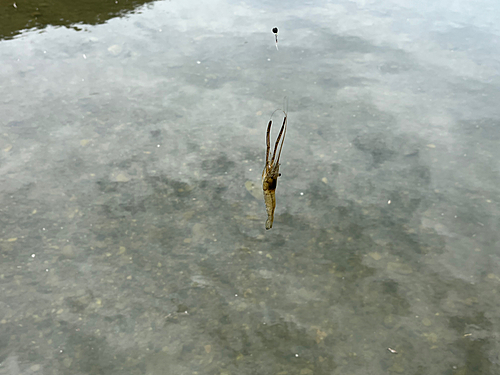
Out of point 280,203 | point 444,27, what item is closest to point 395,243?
point 280,203

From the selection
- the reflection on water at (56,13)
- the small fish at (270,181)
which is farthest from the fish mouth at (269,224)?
the reflection on water at (56,13)

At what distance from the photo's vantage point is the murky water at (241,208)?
264 centimetres

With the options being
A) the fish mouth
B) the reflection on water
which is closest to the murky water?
the fish mouth

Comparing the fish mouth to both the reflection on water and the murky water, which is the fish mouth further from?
the reflection on water

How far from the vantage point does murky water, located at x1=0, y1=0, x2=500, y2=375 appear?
2645 mm

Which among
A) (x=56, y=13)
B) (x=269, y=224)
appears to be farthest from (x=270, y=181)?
(x=56, y=13)

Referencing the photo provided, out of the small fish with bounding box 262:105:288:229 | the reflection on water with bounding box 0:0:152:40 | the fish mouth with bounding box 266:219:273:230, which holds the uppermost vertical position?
the reflection on water with bounding box 0:0:152:40

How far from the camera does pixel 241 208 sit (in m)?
3.56

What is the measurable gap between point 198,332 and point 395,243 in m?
1.76

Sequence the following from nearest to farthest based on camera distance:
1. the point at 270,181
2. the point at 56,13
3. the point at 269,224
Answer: the point at 270,181 → the point at 269,224 → the point at 56,13

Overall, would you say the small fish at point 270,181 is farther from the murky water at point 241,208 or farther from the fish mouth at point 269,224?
the murky water at point 241,208

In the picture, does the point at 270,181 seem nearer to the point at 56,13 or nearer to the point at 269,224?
the point at 269,224

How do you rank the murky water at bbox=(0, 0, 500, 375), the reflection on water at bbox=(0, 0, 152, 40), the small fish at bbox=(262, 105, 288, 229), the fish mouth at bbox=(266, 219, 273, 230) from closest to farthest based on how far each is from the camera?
1. the murky water at bbox=(0, 0, 500, 375)
2. the small fish at bbox=(262, 105, 288, 229)
3. the fish mouth at bbox=(266, 219, 273, 230)
4. the reflection on water at bbox=(0, 0, 152, 40)

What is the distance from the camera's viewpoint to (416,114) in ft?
15.5
